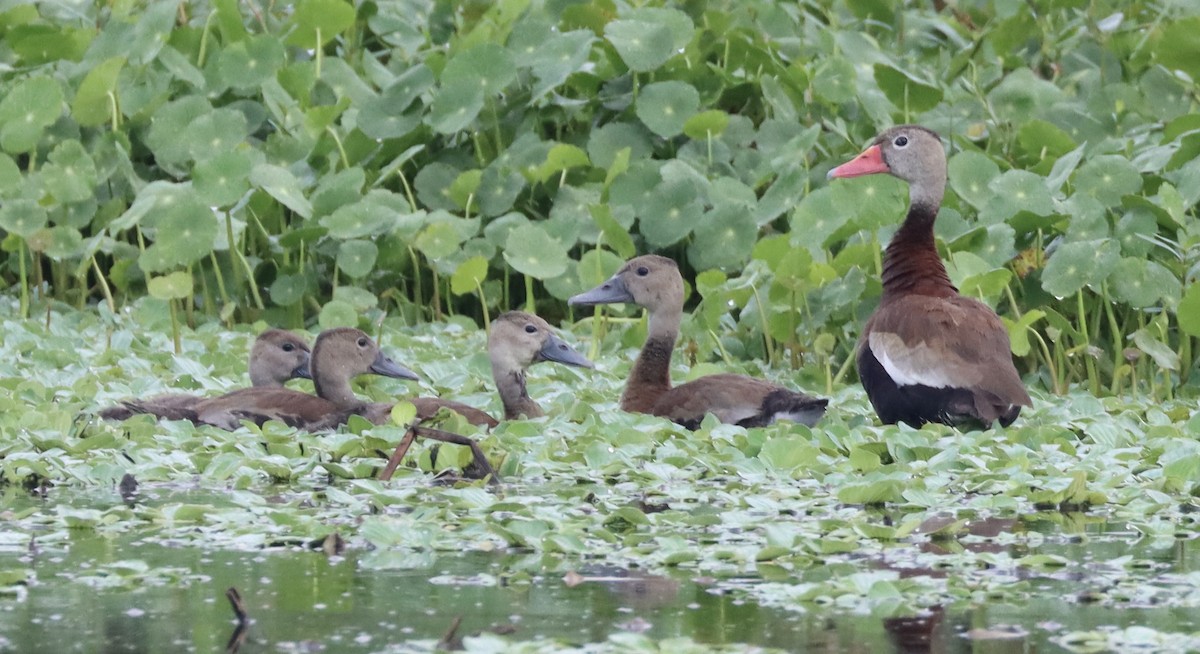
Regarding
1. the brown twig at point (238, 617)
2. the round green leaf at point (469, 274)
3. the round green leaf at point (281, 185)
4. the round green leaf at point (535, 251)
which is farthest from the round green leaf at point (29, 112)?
the brown twig at point (238, 617)

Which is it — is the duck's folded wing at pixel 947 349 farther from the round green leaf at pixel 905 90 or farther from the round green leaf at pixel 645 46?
the round green leaf at pixel 645 46

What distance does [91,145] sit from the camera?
10.7 m

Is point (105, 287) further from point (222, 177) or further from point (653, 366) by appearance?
point (653, 366)

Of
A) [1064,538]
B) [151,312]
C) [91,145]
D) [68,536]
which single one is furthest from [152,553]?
[91,145]

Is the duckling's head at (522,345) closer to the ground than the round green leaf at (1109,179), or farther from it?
closer to the ground

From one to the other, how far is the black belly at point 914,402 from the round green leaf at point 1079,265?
137 centimetres

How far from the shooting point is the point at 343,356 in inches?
286

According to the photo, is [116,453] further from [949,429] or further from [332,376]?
[949,429]

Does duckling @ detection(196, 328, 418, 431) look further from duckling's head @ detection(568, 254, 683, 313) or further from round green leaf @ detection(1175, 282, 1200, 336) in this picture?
round green leaf @ detection(1175, 282, 1200, 336)

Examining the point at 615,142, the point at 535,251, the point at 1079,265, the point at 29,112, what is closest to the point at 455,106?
the point at 615,142

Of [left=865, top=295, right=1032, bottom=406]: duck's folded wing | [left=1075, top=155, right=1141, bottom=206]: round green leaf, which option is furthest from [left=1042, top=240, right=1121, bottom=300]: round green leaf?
[left=865, top=295, right=1032, bottom=406]: duck's folded wing

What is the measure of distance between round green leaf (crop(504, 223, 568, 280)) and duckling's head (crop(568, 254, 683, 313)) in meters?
1.10

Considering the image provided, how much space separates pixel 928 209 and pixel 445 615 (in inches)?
160

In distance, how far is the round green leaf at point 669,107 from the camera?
400 inches
